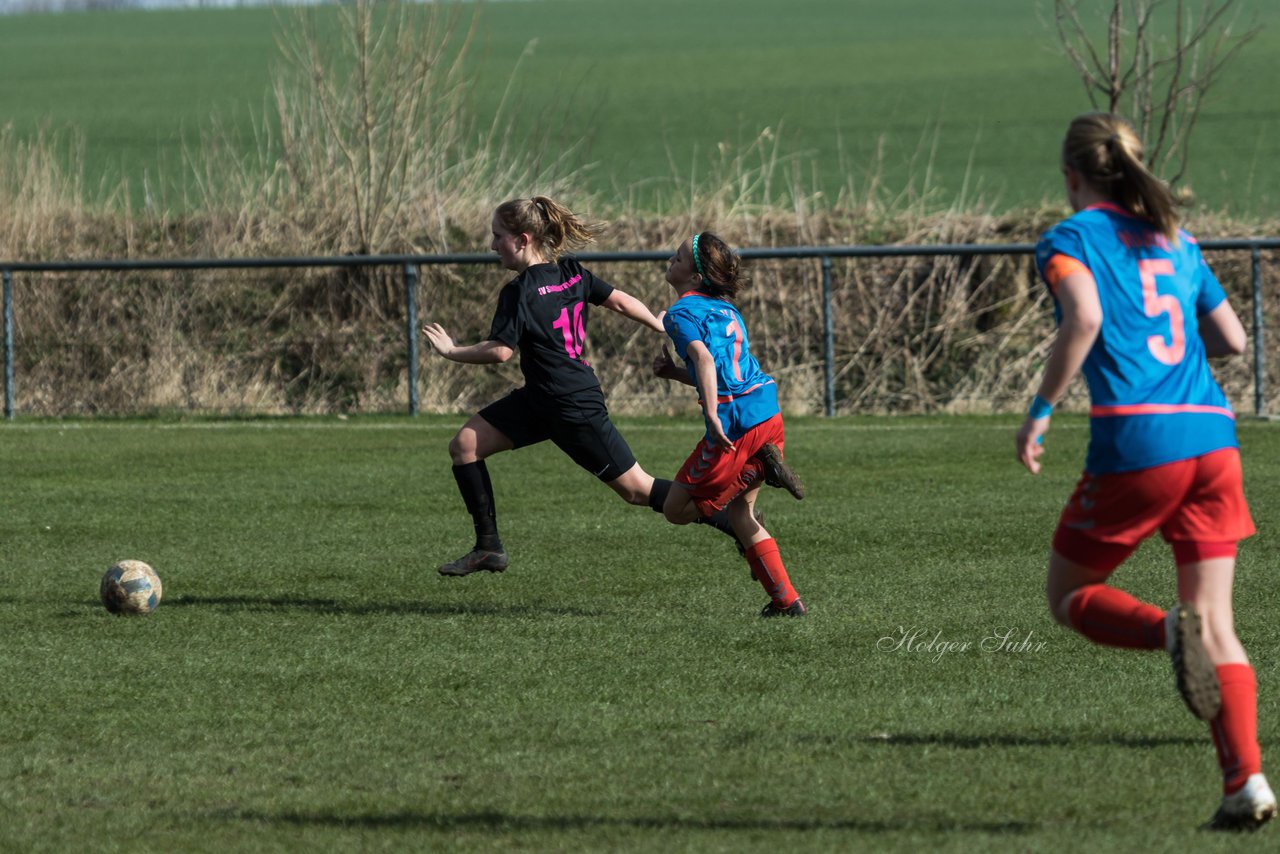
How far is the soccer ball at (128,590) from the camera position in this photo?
24.2 ft

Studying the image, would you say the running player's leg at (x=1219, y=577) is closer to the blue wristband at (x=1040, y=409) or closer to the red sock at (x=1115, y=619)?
the red sock at (x=1115, y=619)

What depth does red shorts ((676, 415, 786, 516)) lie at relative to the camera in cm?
714

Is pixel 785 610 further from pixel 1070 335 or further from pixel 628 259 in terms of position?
pixel 628 259

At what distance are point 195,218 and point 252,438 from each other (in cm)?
587

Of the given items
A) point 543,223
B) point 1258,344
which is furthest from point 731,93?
point 543,223

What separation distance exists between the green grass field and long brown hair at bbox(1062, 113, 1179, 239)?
1445 cm

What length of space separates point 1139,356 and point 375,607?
13.6ft

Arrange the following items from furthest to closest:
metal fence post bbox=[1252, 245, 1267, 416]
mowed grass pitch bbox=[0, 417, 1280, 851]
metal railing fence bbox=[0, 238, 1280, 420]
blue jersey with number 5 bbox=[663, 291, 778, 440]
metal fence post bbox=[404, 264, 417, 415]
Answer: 1. metal fence post bbox=[404, 264, 417, 415]
2. metal railing fence bbox=[0, 238, 1280, 420]
3. metal fence post bbox=[1252, 245, 1267, 416]
4. blue jersey with number 5 bbox=[663, 291, 778, 440]
5. mowed grass pitch bbox=[0, 417, 1280, 851]

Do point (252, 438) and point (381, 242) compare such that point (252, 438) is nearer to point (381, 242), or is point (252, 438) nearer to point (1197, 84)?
point (381, 242)

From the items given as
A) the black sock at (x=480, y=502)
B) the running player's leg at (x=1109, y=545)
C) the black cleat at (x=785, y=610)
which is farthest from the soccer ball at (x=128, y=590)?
the running player's leg at (x=1109, y=545)

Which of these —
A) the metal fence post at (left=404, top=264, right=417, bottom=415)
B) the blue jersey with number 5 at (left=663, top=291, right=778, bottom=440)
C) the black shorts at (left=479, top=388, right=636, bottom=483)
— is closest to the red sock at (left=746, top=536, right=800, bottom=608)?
the blue jersey with number 5 at (left=663, top=291, right=778, bottom=440)

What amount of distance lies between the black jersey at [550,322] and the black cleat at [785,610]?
1330 mm

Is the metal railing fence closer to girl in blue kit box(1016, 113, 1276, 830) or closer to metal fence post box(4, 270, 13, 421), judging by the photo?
metal fence post box(4, 270, 13, 421)

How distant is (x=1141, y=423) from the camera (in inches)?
166
